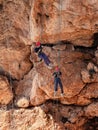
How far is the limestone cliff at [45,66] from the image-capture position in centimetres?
1163

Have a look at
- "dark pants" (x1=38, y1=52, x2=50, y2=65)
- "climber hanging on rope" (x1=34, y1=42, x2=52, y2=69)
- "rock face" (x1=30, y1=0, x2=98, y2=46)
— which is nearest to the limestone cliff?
"rock face" (x1=30, y1=0, x2=98, y2=46)

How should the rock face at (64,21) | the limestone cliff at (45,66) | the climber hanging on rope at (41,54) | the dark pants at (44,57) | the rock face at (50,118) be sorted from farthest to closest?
the rock face at (50,118) < the dark pants at (44,57) < the climber hanging on rope at (41,54) < the limestone cliff at (45,66) < the rock face at (64,21)

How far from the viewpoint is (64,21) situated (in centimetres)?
1166

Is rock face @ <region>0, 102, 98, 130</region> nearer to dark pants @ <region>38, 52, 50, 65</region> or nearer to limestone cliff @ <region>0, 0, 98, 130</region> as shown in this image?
limestone cliff @ <region>0, 0, 98, 130</region>

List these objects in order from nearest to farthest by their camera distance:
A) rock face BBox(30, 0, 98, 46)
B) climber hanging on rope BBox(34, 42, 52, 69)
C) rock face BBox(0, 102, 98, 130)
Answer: rock face BBox(30, 0, 98, 46)
climber hanging on rope BBox(34, 42, 52, 69)
rock face BBox(0, 102, 98, 130)

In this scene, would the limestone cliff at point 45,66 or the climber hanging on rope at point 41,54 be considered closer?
the limestone cliff at point 45,66

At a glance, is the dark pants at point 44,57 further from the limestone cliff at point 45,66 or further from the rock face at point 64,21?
the rock face at point 64,21

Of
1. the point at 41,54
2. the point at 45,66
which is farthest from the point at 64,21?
the point at 45,66

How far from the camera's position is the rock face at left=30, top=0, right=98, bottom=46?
11.0 m

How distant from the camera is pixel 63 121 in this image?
14.1 meters

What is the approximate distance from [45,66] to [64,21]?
8.36 feet

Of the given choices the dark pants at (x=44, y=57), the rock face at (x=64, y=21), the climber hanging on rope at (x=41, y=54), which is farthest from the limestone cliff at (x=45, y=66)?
the dark pants at (x=44, y=57)

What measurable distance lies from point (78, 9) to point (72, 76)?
3.38 m

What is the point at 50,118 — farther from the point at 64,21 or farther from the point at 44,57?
the point at 64,21
